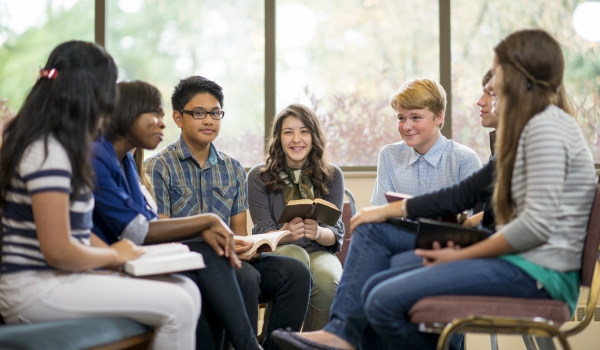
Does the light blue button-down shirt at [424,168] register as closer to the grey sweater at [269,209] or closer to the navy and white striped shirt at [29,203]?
the grey sweater at [269,209]

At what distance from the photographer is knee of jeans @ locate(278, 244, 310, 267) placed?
114 inches

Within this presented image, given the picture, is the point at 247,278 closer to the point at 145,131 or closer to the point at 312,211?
the point at 312,211

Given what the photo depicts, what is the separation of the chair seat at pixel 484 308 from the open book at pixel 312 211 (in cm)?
104

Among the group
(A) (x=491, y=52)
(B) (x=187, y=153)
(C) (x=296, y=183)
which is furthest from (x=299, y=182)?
(A) (x=491, y=52)

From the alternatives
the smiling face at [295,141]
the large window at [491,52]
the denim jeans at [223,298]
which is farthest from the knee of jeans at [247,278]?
the large window at [491,52]

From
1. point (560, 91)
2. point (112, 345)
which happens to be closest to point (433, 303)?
point (560, 91)

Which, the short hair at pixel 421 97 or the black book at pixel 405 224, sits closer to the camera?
the black book at pixel 405 224

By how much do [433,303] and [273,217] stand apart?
4.77 ft

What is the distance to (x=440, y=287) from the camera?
1831 mm

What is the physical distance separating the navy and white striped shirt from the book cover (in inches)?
38.9

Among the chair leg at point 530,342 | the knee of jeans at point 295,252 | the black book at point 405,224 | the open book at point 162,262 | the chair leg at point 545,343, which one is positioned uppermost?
the black book at point 405,224

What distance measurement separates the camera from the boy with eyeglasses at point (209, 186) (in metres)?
2.74

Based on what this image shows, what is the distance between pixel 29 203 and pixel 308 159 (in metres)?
1.71

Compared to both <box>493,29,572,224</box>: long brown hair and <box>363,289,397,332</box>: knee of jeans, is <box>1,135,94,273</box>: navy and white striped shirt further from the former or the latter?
<box>493,29,572,224</box>: long brown hair
